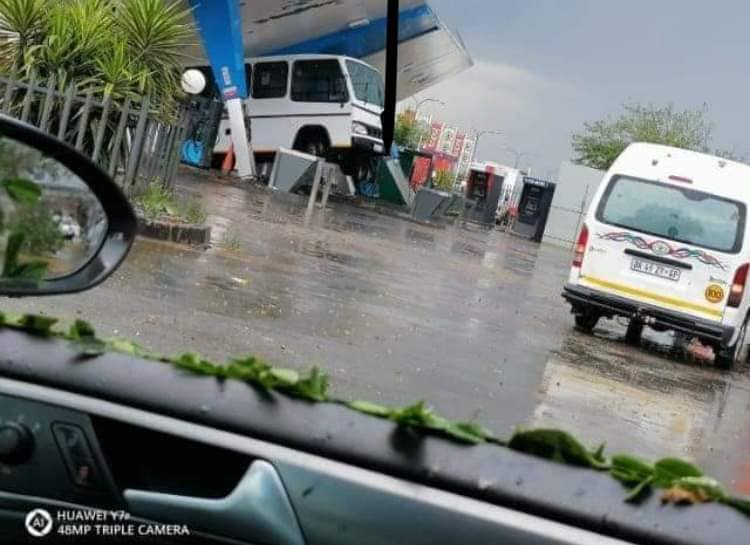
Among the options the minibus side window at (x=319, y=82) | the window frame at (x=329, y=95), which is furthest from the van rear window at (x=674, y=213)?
the minibus side window at (x=319, y=82)

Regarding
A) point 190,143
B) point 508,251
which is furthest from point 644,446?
point 190,143

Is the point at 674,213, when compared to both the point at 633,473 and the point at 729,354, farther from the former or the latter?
the point at 633,473

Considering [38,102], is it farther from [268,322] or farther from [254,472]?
[254,472]

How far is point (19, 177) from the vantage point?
2.48 meters

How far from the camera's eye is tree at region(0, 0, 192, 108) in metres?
13.6

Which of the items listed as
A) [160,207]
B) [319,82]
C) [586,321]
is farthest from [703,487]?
[319,82]

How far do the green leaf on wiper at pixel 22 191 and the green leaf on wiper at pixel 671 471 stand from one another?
4.20ft

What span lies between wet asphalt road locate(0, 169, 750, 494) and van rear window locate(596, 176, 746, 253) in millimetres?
1363

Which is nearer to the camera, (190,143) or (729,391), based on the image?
(729,391)

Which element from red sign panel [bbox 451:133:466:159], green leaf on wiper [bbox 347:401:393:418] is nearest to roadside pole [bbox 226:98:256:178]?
green leaf on wiper [bbox 347:401:393:418]

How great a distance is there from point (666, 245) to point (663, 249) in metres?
0.05

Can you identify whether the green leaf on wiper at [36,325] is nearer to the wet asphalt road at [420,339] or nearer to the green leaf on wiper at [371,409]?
the green leaf on wiper at [371,409]

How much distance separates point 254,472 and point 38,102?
11.7 metres

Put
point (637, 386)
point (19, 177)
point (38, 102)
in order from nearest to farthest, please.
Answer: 1. point (19, 177)
2. point (637, 386)
3. point (38, 102)
